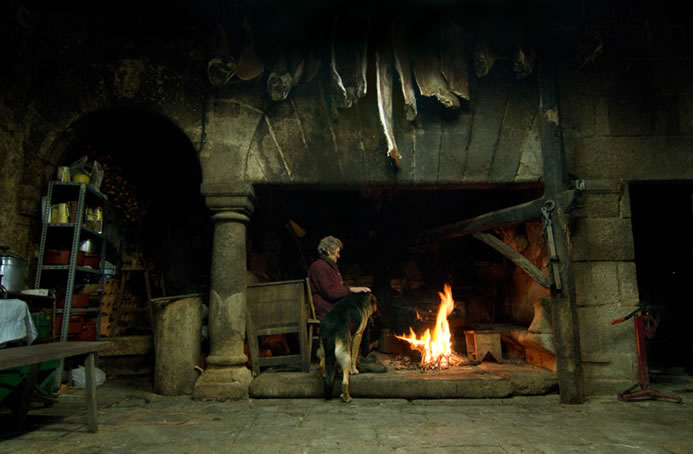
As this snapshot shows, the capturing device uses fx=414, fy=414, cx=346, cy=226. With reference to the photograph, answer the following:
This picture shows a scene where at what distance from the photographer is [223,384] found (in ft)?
12.7

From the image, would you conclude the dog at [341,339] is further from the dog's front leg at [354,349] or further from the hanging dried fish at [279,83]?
the hanging dried fish at [279,83]

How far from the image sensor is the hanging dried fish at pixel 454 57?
166 inches

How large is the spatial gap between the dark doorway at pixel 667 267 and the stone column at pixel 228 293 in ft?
15.4

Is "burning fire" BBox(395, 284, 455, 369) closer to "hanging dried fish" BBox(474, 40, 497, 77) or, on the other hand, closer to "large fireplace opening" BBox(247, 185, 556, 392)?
"large fireplace opening" BBox(247, 185, 556, 392)

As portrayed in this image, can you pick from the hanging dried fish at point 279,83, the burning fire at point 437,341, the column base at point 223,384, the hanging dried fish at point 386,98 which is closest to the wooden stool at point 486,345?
the burning fire at point 437,341

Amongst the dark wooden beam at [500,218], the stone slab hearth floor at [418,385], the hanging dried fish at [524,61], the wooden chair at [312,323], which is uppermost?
the hanging dried fish at [524,61]

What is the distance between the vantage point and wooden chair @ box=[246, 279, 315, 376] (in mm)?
4301

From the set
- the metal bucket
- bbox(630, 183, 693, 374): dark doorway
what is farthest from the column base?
bbox(630, 183, 693, 374): dark doorway

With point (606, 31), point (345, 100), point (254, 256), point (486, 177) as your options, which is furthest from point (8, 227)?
point (606, 31)

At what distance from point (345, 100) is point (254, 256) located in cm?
298

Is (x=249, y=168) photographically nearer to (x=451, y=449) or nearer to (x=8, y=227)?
(x=8, y=227)

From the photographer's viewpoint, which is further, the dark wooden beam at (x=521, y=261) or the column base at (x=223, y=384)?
the dark wooden beam at (x=521, y=261)

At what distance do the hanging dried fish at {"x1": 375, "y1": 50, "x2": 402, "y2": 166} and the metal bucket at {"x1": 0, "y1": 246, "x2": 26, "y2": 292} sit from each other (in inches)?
139

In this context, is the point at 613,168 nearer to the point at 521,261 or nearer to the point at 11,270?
the point at 521,261
